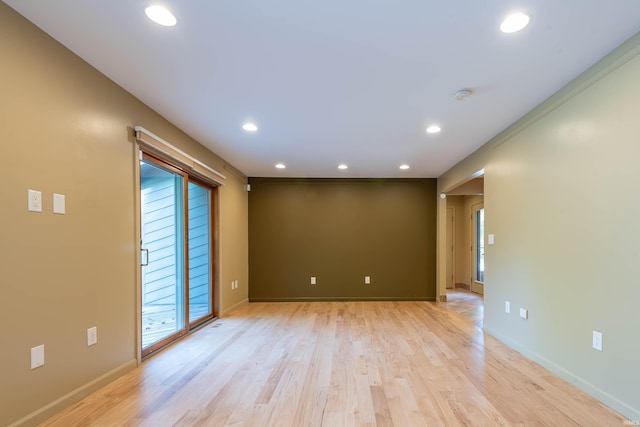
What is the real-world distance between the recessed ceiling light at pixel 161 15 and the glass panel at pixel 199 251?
7.98ft

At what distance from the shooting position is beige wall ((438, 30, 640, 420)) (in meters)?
1.92

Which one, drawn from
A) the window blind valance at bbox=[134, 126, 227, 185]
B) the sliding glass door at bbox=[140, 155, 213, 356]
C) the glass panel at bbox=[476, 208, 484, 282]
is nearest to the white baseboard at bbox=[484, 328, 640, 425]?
the sliding glass door at bbox=[140, 155, 213, 356]

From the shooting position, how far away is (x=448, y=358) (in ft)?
9.56

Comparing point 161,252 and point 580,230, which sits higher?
point 580,230

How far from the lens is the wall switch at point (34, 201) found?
178 centimetres

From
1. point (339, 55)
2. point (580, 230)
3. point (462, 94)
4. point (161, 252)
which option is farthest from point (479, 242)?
point (161, 252)

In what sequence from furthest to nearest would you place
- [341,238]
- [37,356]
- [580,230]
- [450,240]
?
[450,240] → [341,238] → [580,230] → [37,356]

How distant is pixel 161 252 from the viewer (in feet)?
11.0

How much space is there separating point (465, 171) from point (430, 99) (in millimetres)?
2224

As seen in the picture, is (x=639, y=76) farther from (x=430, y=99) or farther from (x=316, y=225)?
(x=316, y=225)

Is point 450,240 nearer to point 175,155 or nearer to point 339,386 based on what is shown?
point 339,386

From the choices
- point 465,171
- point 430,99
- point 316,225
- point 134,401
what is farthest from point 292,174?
point 134,401

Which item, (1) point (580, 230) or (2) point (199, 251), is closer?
(1) point (580, 230)

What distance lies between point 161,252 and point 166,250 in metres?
0.07
